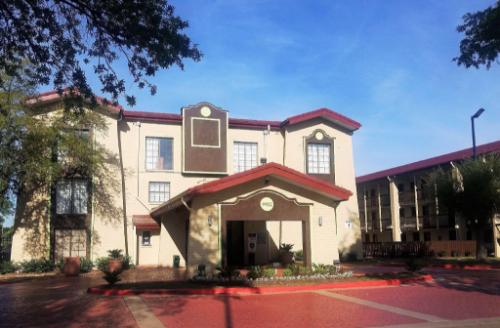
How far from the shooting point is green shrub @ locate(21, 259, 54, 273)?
26281 mm

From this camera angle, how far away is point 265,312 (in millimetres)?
11891

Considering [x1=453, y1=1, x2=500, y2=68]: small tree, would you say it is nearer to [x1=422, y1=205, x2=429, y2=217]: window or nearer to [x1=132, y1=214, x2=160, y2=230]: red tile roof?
[x1=132, y1=214, x2=160, y2=230]: red tile roof

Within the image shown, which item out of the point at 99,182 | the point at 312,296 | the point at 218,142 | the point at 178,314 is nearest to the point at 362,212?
the point at 218,142

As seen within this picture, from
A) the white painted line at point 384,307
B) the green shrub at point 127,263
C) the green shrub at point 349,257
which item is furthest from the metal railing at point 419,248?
the white painted line at point 384,307

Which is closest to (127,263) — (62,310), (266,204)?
(266,204)

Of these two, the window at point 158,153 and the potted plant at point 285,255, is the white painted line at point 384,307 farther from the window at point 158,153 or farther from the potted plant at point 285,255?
the window at point 158,153

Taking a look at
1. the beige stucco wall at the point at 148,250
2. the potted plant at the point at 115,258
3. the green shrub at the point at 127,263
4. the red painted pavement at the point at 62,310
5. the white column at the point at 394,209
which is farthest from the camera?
the white column at the point at 394,209

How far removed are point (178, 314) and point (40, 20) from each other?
7.32 meters

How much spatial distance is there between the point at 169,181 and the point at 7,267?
9.86 meters

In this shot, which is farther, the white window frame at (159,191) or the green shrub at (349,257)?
the green shrub at (349,257)

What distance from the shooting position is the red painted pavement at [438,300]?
37.5ft

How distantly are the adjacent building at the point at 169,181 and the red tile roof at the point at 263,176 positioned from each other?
4220 millimetres

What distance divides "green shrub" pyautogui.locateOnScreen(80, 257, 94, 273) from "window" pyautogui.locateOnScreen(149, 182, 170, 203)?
16.8 ft

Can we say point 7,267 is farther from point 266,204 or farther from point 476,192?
point 476,192
